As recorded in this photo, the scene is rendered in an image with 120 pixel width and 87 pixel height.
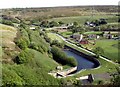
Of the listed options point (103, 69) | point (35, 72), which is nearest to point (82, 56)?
point (103, 69)

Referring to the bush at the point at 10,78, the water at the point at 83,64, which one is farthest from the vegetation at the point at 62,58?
the bush at the point at 10,78

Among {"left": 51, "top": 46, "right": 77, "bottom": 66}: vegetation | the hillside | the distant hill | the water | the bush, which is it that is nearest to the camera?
the bush

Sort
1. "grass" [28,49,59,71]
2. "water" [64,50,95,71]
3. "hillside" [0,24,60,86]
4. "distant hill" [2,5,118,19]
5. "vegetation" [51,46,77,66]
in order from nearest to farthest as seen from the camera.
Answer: "hillside" [0,24,60,86] → "grass" [28,49,59,71] → "vegetation" [51,46,77,66] → "water" [64,50,95,71] → "distant hill" [2,5,118,19]

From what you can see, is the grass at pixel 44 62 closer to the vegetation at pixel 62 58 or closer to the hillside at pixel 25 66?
the hillside at pixel 25 66

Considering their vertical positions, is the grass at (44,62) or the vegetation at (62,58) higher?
the grass at (44,62)

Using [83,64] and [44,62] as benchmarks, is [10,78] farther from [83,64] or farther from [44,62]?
[83,64]

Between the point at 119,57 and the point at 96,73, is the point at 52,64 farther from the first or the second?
the point at 119,57

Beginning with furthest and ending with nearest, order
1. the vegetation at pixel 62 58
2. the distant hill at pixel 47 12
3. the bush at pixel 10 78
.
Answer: the distant hill at pixel 47 12 < the vegetation at pixel 62 58 < the bush at pixel 10 78

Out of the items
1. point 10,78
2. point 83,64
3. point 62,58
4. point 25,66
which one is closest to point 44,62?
point 62,58

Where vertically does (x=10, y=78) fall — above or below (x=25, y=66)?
above

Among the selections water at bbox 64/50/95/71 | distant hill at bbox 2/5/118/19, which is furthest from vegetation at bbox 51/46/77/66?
distant hill at bbox 2/5/118/19

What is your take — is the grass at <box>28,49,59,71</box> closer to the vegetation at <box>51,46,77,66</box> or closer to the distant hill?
the vegetation at <box>51,46,77,66</box>
